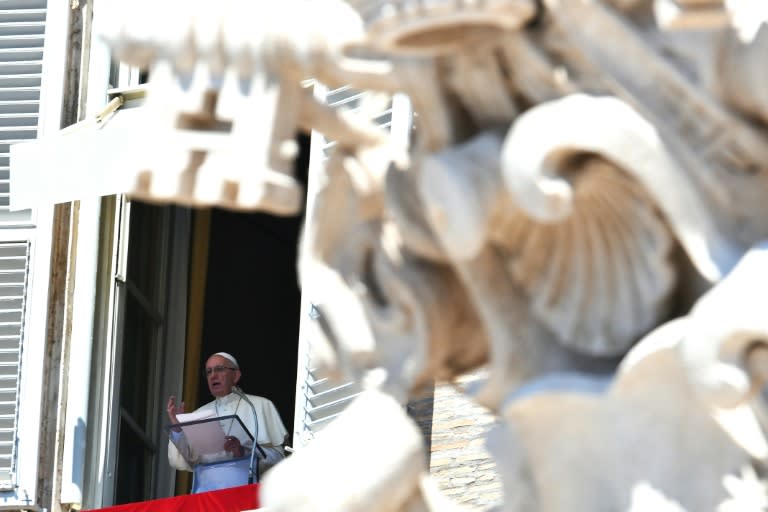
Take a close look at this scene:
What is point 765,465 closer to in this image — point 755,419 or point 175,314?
point 755,419

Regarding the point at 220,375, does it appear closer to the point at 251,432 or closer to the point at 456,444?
the point at 251,432

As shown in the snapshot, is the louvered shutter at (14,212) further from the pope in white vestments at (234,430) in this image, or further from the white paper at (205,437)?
the white paper at (205,437)

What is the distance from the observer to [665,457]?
3.12 meters

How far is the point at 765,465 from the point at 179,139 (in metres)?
0.81

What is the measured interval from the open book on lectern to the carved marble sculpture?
6.65 m

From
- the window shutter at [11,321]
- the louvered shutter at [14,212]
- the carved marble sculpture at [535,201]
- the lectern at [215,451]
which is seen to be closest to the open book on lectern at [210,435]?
the lectern at [215,451]

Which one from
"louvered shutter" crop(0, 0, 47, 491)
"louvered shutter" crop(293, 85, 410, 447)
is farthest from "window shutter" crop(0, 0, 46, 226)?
"louvered shutter" crop(293, 85, 410, 447)

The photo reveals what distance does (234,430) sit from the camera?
33.1ft

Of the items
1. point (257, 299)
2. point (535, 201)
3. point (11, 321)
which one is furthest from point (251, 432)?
point (535, 201)

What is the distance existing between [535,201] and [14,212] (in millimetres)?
8996

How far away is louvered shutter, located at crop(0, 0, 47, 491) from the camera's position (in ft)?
37.4

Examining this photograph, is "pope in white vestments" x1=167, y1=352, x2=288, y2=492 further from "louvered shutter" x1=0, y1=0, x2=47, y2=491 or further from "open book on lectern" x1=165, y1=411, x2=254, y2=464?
"louvered shutter" x1=0, y1=0, x2=47, y2=491

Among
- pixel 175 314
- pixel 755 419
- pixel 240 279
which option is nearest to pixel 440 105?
pixel 755 419

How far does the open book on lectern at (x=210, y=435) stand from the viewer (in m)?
9.98
